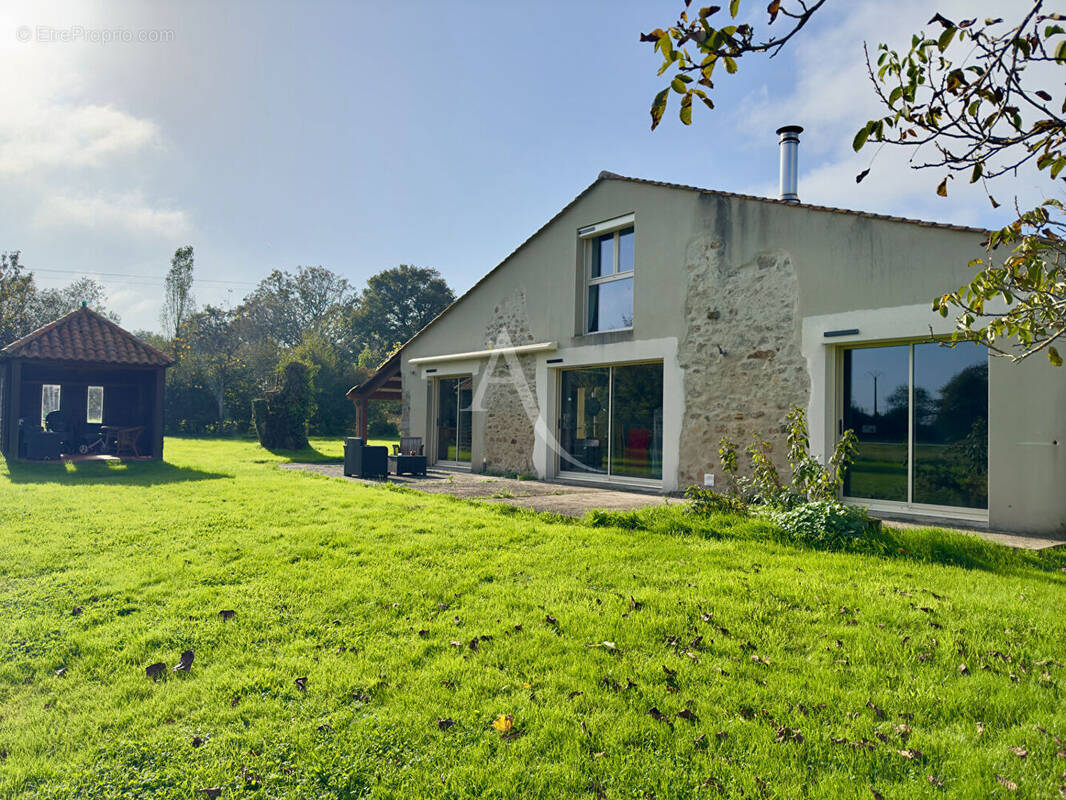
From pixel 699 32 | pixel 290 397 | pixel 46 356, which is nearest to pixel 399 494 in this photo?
pixel 699 32

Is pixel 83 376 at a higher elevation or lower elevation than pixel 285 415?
higher

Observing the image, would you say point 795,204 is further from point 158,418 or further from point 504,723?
point 158,418

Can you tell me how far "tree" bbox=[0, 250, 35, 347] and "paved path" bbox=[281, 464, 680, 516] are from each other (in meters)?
32.6

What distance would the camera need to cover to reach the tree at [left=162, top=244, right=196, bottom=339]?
129 feet

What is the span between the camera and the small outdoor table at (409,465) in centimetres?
1320

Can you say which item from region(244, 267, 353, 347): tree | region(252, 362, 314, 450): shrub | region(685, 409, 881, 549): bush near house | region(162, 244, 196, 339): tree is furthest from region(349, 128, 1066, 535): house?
region(244, 267, 353, 347): tree

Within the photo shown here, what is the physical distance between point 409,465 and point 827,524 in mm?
8973

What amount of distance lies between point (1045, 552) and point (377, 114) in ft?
41.0

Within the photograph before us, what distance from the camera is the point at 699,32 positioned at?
1.95 meters

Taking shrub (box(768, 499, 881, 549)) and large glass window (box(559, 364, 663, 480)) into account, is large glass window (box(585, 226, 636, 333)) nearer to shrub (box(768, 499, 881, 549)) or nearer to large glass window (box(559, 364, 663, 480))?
large glass window (box(559, 364, 663, 480))

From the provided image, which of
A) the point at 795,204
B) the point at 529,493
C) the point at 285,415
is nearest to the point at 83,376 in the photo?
the point at 285,415

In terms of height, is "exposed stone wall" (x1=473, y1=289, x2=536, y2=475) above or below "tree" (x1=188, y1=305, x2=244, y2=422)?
below

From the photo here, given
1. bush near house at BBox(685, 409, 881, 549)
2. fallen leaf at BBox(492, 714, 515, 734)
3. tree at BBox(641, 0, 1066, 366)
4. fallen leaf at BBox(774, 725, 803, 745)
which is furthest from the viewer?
bush near house at BBox(685, 409, 881, 549)

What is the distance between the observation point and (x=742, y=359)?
368 inches
